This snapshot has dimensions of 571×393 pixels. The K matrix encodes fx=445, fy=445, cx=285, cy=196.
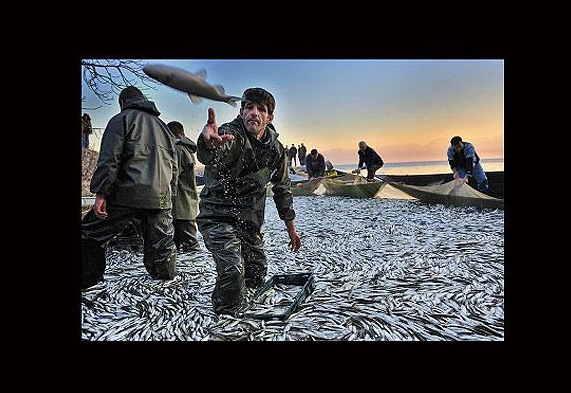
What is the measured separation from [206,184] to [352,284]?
3.07ft

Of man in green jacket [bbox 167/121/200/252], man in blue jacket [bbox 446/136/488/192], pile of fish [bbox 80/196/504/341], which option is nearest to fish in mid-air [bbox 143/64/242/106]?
man in green jacket [bbox 167/121/200/252]

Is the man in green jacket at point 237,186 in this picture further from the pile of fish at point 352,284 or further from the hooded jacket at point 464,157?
the hooded jacket at point 464,157

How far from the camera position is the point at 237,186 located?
2.21m

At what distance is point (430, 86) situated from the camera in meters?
2.42

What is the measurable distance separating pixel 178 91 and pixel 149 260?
36.1 inches

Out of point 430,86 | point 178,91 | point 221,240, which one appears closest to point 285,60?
point 178,91

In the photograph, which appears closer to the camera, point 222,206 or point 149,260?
point 222,206

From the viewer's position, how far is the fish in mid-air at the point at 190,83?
225 centimetres

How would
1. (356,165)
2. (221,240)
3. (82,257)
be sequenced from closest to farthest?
1. (221,240)
2. (82,257)
3. (356,165)

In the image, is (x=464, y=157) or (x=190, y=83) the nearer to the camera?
(x=190, y=83)

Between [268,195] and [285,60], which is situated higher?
[285,60]

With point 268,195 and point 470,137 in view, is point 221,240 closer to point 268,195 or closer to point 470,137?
point 268,195

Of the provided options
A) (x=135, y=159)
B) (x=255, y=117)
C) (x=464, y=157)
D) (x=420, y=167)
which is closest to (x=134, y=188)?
(x=135, y=159)

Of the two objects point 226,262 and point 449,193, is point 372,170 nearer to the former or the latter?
point 449,193
